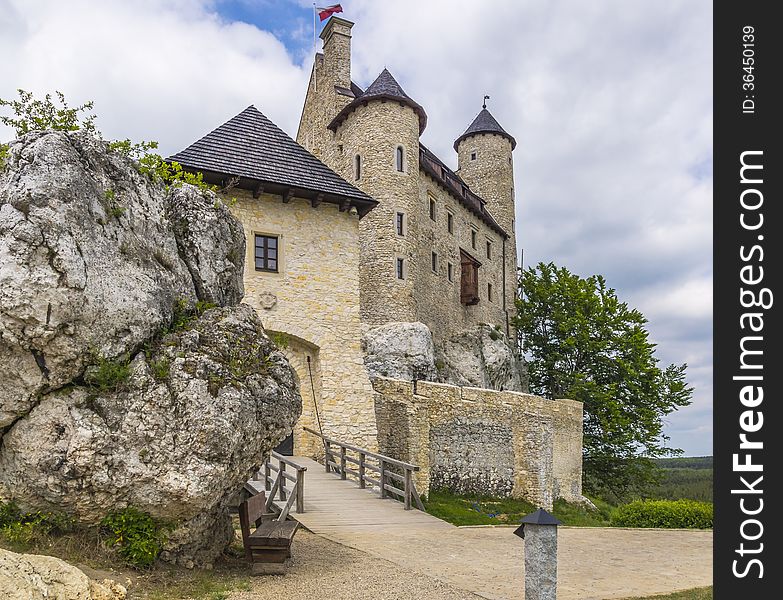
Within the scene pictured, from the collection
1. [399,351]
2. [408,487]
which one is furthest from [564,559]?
[399,351]

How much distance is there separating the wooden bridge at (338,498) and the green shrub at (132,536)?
3133 mm

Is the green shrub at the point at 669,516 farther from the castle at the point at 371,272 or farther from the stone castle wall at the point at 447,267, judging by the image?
the stone castle wall at the point at 447,267

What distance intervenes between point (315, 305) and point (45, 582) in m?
12.3

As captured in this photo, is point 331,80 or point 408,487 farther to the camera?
point 331,80

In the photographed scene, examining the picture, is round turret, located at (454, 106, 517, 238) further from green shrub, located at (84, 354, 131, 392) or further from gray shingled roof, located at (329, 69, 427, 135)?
Answer: green shrub, located at (84, 354, 131, 392)

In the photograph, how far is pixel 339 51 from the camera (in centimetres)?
3089

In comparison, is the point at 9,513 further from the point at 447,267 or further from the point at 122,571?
A: the point at 447,267

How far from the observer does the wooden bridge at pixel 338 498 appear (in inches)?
461

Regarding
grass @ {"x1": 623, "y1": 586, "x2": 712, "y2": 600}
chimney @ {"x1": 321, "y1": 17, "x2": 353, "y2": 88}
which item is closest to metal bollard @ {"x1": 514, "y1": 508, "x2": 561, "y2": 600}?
grass @ {"x1": 623, "y1": 586, "x2": 712, "y2": 600}

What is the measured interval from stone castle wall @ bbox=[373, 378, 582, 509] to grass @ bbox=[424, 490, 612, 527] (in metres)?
0.46

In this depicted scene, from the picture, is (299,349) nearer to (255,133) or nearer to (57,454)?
(255,133)

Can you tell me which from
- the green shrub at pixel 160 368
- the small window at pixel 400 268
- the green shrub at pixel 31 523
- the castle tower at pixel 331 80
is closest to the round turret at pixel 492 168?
the castle tower at pixel 331 80

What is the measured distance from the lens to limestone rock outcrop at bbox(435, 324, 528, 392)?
31.1 meters
